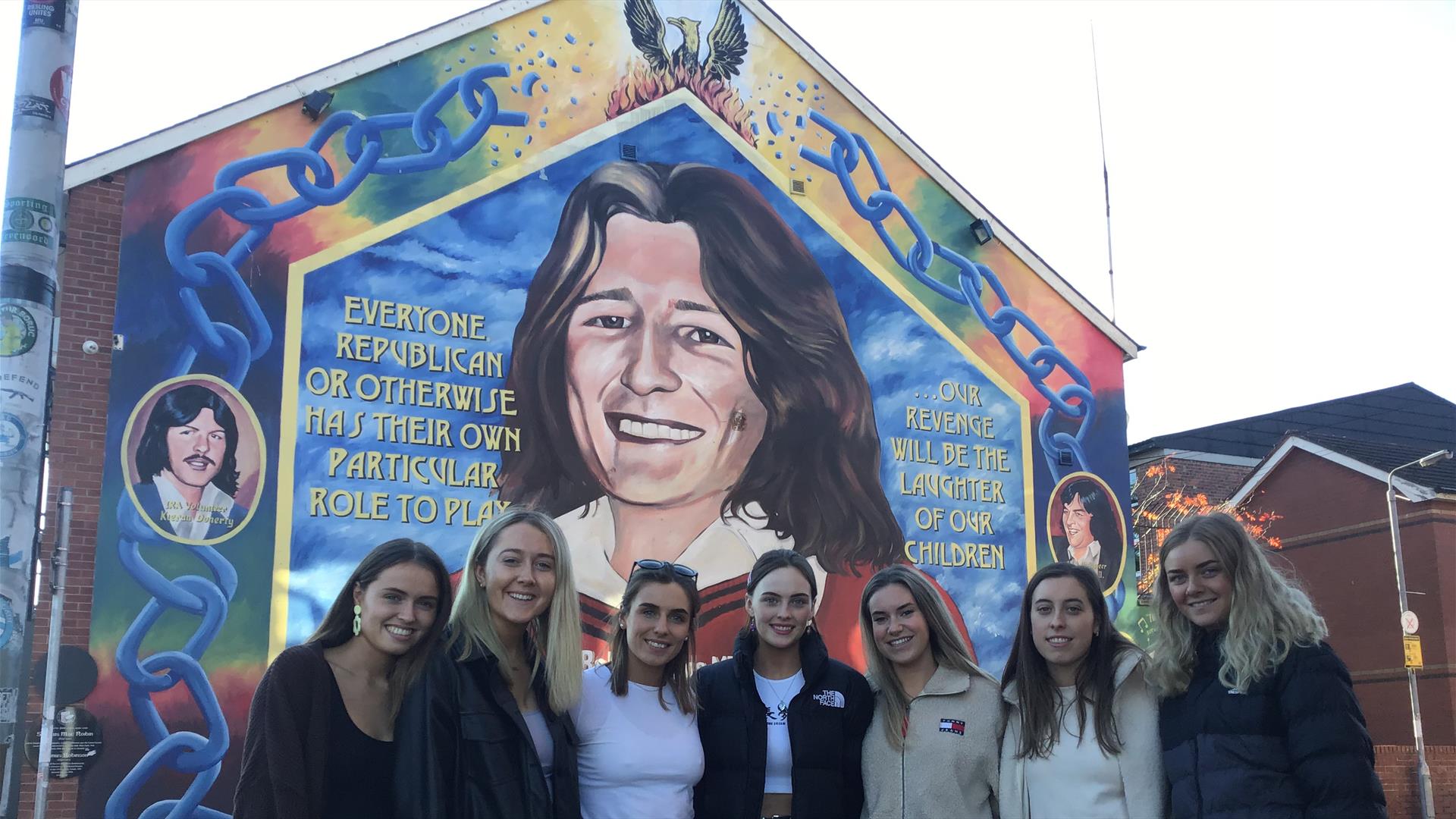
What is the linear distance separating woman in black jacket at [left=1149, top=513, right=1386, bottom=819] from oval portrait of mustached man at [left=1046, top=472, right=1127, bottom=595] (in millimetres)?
10675

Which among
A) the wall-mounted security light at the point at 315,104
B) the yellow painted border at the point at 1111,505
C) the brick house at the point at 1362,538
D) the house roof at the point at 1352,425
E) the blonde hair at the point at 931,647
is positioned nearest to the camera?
the blonde hair at the point at 931,647

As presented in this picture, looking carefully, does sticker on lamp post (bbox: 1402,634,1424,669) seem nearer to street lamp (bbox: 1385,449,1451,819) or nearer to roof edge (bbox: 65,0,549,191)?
street lamp (bbox: 1385,449,1451,819)

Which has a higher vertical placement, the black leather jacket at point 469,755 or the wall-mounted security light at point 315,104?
the wall-mounted security light at point 315,104

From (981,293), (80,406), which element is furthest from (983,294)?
(80,406)

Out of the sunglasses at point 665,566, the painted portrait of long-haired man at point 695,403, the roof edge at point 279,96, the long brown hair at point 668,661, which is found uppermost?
the roof edge at point 279,96

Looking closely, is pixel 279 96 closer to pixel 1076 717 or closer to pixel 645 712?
pixel 645 712

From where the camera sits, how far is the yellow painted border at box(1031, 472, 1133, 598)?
50.6 ft

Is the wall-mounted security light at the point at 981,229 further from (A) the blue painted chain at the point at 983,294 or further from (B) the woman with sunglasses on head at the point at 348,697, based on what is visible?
(B) the woman with sunglasses on head at the point at 348,697

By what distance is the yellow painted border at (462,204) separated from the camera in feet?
35.4

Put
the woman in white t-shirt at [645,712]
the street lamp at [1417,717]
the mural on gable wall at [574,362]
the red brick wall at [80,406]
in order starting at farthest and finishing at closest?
the street lamp at [1417,717] < the mural on gable wall at [574,362] < the red brick wall at [80,406] < the woman in white t-shirt at [645,712]

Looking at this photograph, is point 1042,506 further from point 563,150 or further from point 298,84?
point 298,84

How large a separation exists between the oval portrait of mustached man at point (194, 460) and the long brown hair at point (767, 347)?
282 centimetres

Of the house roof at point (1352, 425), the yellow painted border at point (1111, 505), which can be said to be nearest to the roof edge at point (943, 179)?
the yellow painted border at point (1111, 505)

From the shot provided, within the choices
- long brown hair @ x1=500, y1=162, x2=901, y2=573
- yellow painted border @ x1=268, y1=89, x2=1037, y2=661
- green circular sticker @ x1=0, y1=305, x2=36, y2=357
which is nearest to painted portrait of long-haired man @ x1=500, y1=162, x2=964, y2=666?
long brown hair @ x1=500, y1=162, x2=901, y2=573
